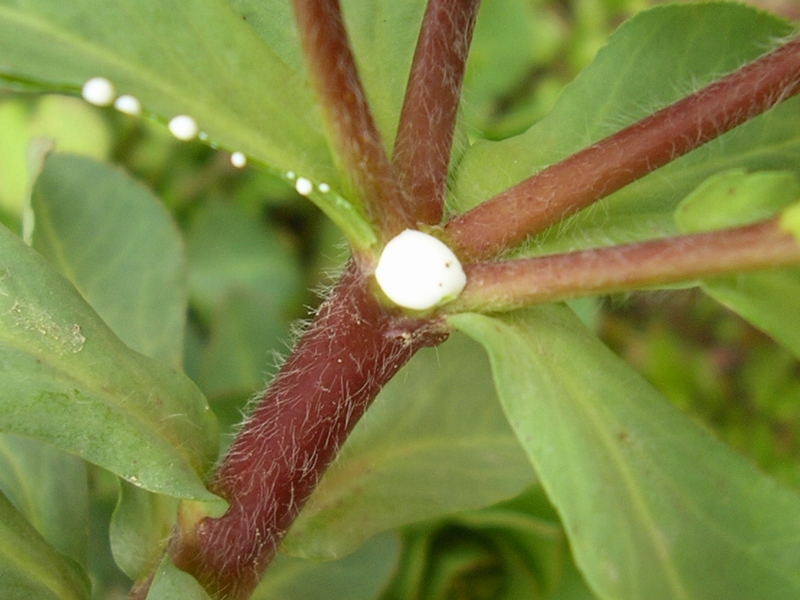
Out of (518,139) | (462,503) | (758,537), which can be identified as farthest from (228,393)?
(758,537)

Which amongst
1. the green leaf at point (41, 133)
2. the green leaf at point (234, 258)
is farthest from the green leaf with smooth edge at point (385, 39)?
the green leaf at point (234, 258)

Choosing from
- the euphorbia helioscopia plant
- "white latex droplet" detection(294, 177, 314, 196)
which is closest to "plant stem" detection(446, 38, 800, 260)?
the euphorbia helioscopia plant

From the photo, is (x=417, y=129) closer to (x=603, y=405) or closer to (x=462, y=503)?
(x=603, y=405)

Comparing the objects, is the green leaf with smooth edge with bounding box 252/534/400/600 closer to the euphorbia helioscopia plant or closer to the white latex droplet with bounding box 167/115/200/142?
the euphorbia helioscopia plant

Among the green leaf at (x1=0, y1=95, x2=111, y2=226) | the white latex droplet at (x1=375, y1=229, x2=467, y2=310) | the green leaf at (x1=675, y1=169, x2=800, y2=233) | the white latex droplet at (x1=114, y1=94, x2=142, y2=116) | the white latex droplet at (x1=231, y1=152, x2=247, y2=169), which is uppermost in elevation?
the green leaf at (x1=0, y1=95, x2=111, y2=226)

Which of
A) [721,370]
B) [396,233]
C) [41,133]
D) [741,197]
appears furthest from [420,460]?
[721,370]

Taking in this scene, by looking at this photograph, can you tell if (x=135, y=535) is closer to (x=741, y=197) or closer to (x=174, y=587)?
(x=174, y=587)

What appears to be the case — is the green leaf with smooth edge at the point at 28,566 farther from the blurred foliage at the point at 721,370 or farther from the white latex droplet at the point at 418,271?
the blurred foliage at the point at 721,370
